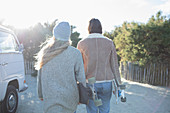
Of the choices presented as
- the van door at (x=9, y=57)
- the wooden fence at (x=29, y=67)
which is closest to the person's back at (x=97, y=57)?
the van door at (x=9, y=57)

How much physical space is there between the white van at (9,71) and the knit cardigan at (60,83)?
2275 millimetres

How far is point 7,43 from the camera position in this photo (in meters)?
4.35

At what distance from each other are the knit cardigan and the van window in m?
2.41

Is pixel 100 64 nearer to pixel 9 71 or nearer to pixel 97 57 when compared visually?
pixel 97 57

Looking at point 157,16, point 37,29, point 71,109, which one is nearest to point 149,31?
point 157,16

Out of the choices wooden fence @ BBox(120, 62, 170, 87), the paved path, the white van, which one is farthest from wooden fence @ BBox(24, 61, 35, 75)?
the white van

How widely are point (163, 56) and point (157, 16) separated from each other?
86.3 inches

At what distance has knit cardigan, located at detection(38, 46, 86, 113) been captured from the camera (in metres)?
1.87

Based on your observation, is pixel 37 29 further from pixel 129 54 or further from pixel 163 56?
pixel 163 56

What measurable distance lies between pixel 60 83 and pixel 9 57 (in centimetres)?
280

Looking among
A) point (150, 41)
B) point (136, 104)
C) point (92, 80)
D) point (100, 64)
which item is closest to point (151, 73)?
point (150, 41)

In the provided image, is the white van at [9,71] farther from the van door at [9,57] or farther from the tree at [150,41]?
the tree at [150,41]

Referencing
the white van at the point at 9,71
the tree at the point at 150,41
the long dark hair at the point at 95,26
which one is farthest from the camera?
the tree at the point at 150,41

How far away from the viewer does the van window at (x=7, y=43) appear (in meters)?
4.00
